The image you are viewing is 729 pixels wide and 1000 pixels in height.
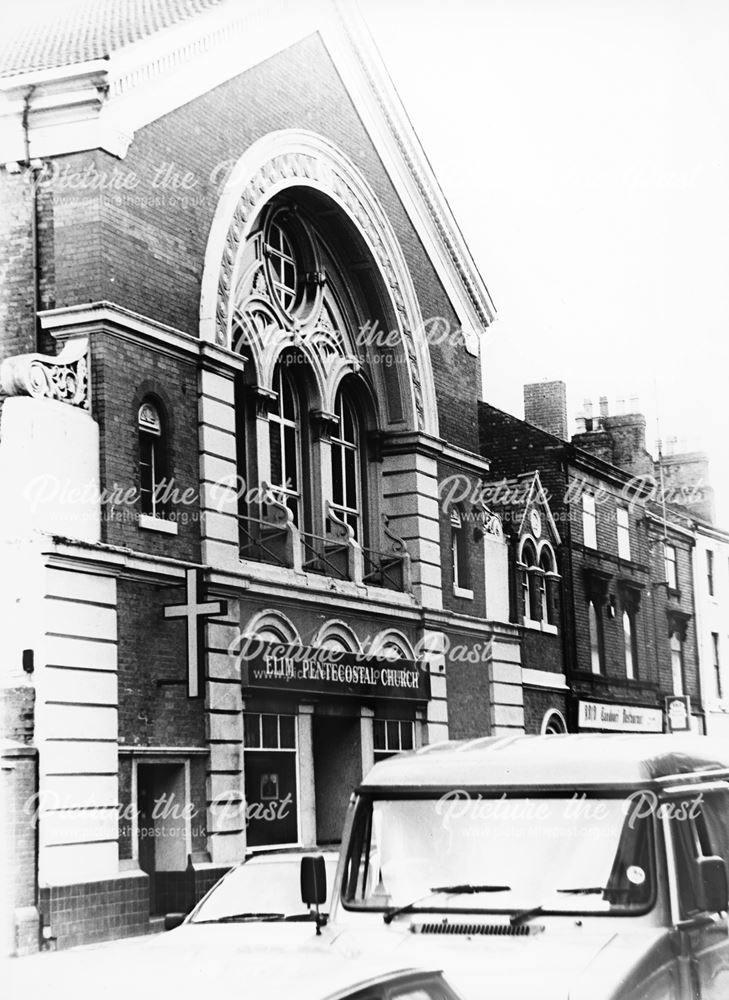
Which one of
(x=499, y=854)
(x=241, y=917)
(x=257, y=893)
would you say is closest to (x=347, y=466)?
(x=257, y=893)

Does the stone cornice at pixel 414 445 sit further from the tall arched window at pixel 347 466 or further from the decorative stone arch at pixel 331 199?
the tall arched window at pixel 347 466

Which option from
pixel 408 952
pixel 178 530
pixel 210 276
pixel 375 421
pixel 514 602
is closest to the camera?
→ pixel 408 952

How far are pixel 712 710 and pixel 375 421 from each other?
70.3 ft

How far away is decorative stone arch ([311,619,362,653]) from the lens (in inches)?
918

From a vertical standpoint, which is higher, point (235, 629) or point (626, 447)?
point (626, 447)

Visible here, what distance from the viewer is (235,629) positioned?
2089 cm

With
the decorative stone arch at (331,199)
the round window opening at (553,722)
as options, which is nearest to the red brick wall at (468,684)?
the round window opening at (553,722)

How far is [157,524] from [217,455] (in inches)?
70.7

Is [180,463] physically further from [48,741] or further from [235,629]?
[48,741]

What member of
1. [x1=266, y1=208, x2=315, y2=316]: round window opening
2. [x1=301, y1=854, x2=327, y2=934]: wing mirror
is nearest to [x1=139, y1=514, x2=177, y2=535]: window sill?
[x1=266, y1=208, x2=315, y2=316]: round window opening

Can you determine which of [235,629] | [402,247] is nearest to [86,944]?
[235,629]

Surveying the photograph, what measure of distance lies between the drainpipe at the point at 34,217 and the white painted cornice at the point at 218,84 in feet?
0.13

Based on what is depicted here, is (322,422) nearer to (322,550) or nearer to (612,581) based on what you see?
(322,550)

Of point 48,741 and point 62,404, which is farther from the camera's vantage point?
point 62,404
